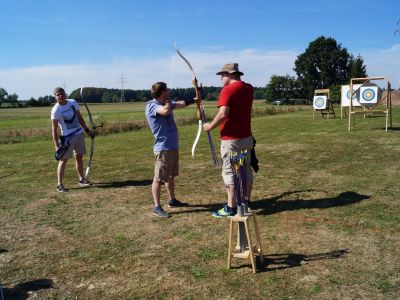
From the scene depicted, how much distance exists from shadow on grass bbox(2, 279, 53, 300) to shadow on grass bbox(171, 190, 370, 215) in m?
2.27

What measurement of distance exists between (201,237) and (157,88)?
6.67ft

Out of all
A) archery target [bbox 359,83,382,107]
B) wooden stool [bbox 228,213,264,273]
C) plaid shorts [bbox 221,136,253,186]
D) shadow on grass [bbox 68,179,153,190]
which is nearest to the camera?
wooden stool [bbox 228,213,264,273]

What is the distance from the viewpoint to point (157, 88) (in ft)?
17.1

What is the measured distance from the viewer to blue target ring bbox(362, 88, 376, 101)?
15320 mm

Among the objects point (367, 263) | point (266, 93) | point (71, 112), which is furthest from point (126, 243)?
point (266, 93)

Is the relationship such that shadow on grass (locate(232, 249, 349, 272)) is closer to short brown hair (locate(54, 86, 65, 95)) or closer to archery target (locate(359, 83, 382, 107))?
short brown hair (locate(54, 86, 65, 95))

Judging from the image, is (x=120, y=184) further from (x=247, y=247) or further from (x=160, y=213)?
(x=247, y=247)

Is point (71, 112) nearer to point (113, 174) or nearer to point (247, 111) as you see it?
point (113, 174)

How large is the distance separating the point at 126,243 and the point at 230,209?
1407 millimetres

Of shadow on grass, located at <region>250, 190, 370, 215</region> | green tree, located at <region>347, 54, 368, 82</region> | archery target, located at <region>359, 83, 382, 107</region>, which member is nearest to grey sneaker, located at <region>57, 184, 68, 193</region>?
shadow on grass, located at <region>250, 190, 370, 215</region>

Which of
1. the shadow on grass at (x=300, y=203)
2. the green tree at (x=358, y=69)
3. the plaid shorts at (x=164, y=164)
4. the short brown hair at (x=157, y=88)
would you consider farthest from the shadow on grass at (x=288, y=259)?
the green tree at (x=358, y=69)

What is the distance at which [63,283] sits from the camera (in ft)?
12.1

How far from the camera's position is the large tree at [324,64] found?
64.3 metres

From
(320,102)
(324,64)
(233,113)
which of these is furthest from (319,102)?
(324,64)
